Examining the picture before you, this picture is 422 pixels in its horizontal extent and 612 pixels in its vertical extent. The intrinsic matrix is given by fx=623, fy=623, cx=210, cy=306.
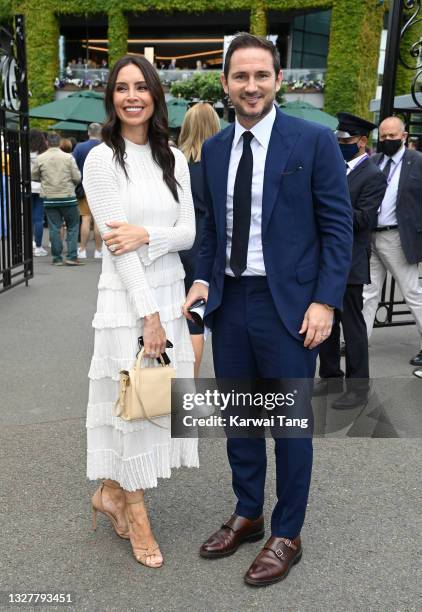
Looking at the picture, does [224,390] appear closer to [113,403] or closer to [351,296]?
[113,403]

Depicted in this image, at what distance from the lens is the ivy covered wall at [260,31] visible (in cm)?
2681

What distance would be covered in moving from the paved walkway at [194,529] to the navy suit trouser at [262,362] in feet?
0.96

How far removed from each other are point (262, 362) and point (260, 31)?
28136 mm

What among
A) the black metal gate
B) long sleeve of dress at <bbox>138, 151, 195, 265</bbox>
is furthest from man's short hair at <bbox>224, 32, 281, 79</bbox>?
the black metal gate

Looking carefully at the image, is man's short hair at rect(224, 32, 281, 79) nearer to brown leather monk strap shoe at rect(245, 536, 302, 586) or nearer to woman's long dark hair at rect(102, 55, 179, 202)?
woman's long dark hair at rect(102, 55, 179, 202)

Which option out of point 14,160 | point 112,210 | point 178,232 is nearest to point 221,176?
point 178,232

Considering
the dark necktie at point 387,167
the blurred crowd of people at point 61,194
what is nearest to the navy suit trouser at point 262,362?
the dark necktie at point 387,167

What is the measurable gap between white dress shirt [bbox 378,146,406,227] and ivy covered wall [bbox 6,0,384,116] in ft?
76.9

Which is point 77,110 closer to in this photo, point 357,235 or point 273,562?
point 357,235

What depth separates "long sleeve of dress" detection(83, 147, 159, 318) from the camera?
2441mm

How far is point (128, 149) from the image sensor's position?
101 inches

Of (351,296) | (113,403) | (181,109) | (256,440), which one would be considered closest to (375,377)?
(351,296)

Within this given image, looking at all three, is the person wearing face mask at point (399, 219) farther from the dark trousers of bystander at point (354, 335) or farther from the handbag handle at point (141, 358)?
the handbag handle at point (141, 358)

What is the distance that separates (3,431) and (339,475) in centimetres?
210
